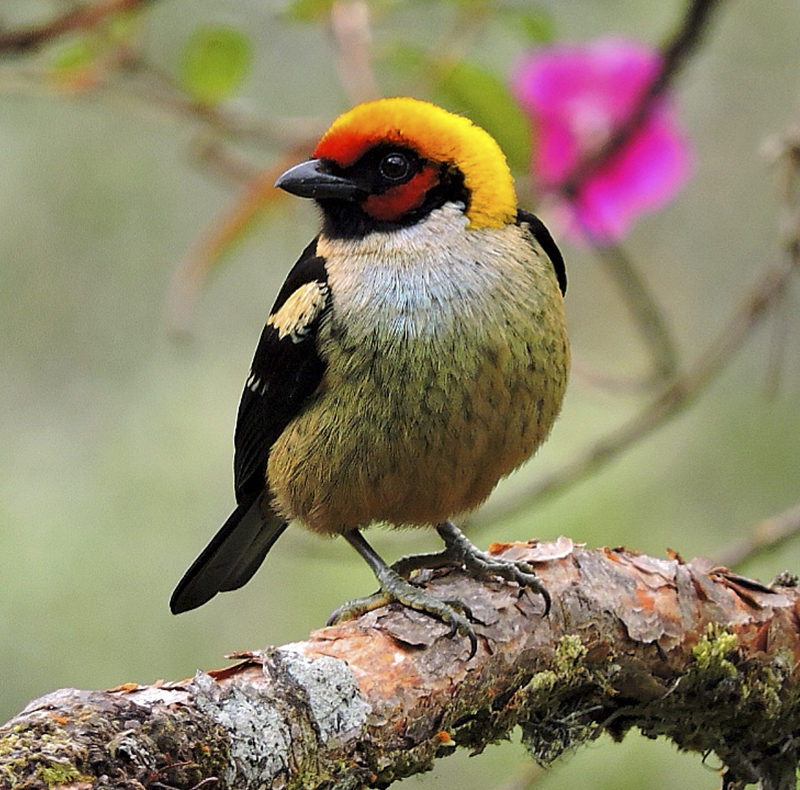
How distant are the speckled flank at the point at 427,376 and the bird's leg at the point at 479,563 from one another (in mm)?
80

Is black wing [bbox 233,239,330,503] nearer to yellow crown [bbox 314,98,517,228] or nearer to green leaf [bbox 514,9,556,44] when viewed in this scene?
Answer: yellow crown [bbox 314,98,517,228]

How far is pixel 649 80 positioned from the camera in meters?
3.76

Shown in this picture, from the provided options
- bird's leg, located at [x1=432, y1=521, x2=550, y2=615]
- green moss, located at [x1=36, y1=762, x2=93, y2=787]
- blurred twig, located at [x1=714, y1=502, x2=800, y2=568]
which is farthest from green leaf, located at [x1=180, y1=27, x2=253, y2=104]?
green moss, located at [x1=36, y1=762, x2=93, y2=787]

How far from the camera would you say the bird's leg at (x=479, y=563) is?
2621 millimetres

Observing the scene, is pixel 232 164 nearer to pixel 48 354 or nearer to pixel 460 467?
pixel 460 467

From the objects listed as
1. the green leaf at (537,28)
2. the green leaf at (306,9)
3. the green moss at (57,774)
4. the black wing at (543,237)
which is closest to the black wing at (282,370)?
the black wing at (543,237)

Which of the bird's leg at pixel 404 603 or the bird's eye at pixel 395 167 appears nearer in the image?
the bird's leg at pixel 404 603

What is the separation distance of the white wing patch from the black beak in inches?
8.4

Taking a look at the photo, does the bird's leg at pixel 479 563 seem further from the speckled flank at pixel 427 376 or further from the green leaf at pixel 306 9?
the green leaf at pixel 306 9

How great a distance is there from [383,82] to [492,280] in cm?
314

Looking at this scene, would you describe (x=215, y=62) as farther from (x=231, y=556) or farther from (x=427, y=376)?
(x=231, y=556)

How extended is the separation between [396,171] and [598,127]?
1090 millimetres

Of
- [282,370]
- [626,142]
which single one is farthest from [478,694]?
[626,142]

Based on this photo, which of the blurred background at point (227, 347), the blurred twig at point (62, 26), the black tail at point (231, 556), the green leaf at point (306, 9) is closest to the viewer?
the blurred twig at point (62, 26)
